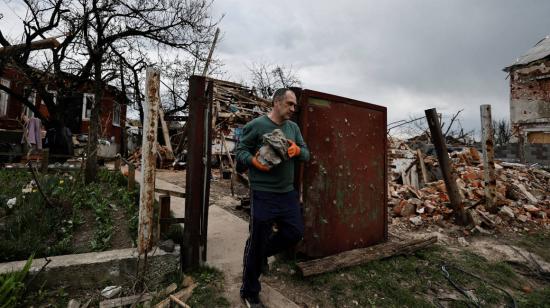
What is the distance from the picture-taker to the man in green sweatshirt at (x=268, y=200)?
2439 mm

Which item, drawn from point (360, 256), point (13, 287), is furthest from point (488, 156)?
point (13, 287)

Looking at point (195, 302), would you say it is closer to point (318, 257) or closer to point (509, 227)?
point (318, 257)

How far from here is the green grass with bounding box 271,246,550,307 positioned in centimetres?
276

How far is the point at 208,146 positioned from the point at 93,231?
1.98 m

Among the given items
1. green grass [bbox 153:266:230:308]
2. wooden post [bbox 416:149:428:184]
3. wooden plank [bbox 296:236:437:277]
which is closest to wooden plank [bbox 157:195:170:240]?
green grass [bbox 153:266:230:308]

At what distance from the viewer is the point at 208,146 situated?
297 centimetres

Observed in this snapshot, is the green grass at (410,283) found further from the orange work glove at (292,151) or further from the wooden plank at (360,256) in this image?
the orange work glove at (292,151)

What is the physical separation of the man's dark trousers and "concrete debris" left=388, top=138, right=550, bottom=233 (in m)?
4.00

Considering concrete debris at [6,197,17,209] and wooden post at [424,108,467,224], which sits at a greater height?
wooden post at [424,108,467,224]

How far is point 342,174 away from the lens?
3580mm

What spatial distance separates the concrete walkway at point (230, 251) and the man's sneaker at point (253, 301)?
0.06m

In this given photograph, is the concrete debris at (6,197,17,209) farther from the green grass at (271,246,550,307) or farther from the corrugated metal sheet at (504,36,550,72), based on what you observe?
the corrugated metal sheet at (504,36,550,72)

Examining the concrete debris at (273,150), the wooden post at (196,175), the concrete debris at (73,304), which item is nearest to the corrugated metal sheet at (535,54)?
the concrete debris at (273,150)

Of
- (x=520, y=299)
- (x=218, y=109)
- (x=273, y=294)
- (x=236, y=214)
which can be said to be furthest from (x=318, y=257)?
(x=218, y=109)
